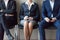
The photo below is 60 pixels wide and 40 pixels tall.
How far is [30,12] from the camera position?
409cm

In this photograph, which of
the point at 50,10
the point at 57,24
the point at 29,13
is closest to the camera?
the point at 57,24

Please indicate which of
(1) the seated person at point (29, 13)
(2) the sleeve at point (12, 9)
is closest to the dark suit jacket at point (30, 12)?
(1) the seated person at point (29, 13)

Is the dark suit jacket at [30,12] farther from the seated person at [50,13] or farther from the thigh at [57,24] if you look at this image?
the thigh at [57,24]

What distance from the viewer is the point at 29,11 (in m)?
4.09

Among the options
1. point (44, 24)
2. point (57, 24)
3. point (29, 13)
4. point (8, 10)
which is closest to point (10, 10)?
point (8, 10)

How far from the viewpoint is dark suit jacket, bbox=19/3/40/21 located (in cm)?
408

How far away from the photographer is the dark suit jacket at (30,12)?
13.4ft

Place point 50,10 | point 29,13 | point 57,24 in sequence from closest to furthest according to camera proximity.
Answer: point 57,24, point 50,10, point 29,13

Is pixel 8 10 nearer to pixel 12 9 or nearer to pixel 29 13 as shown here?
pixel 12 9

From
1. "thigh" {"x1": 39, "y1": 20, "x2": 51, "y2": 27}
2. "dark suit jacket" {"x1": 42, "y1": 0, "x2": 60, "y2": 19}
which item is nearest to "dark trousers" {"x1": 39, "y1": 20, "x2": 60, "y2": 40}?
"thigh" {"x1": 39, "y1": 20, "x2": 51, "y2": 27}

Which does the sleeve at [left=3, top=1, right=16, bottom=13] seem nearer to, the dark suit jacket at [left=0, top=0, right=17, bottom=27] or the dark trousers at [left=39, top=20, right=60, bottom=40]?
the dark suit jacket at [left=0, top=0, right=17, bottom=27]

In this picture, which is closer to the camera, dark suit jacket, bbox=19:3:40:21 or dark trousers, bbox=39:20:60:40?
dark trousers, bbox=39:20:60:40

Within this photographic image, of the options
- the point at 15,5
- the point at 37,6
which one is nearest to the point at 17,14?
the point at 15,5

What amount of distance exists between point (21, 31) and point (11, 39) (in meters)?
0.72
